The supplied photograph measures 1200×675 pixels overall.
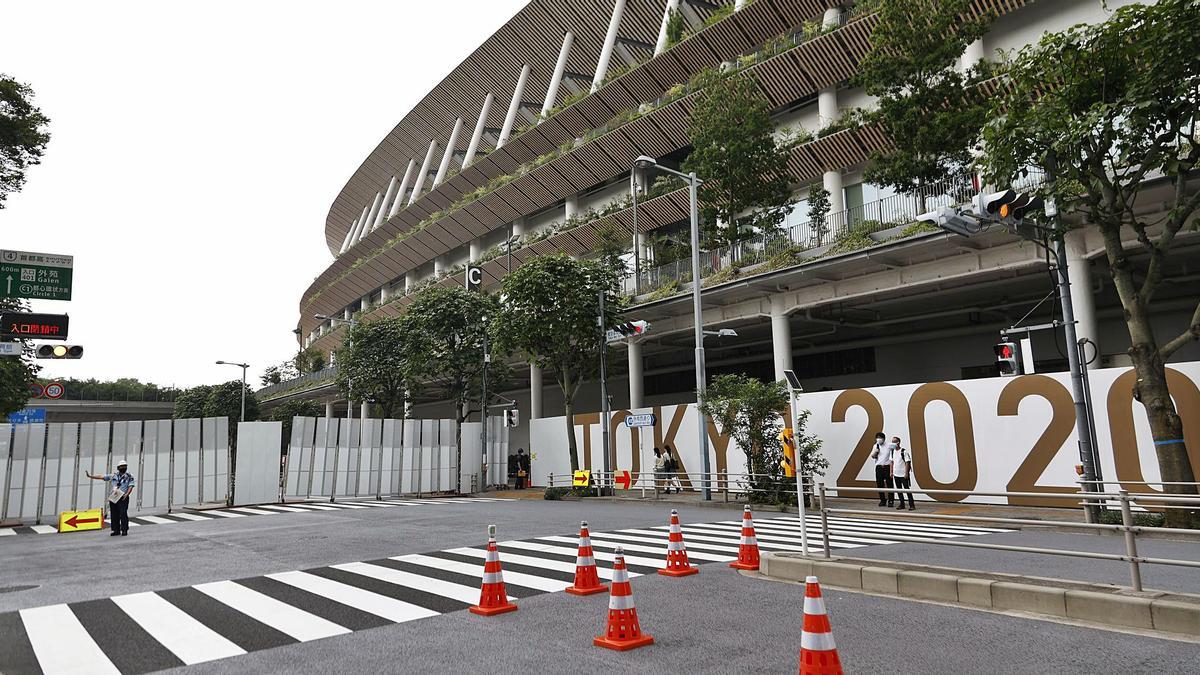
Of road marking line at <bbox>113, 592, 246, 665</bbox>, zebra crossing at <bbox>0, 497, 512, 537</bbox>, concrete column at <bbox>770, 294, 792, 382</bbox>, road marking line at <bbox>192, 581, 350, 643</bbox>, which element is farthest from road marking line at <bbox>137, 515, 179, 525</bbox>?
concrete column at <bbox>770, 294, 792, 382</bbox>

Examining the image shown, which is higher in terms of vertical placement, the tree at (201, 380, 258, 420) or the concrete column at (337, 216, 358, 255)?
the concrete column at (337, 216, 358, 255)

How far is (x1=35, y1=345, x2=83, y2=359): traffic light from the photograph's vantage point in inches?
607

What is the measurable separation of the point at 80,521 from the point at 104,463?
14.8ft

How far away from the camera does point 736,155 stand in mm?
28531

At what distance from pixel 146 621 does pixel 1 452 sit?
19400 millimetres

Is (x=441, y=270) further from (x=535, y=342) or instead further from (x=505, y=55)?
(x=535, y=342)

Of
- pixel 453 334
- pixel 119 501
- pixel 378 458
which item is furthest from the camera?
pixel 453 334

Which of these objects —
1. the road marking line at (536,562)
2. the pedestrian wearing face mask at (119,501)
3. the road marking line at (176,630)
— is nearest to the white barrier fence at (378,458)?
the pedestrian wearing face mask at (119,501)

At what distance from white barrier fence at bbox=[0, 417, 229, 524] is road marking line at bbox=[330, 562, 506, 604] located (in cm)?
1620

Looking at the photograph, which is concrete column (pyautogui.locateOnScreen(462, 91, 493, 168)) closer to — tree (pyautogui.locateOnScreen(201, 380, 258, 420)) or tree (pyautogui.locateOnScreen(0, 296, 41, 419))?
tree (pyautogui.locateOnScreen(0, 296, 41, 419))

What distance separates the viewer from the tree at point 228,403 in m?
74.8

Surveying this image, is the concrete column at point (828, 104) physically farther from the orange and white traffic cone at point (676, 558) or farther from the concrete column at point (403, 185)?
the concrete column at point (403, 185)

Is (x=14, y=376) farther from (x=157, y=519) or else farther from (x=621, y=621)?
(x=621, y=621)

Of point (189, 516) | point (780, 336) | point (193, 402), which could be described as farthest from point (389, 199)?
point (189, 516)
